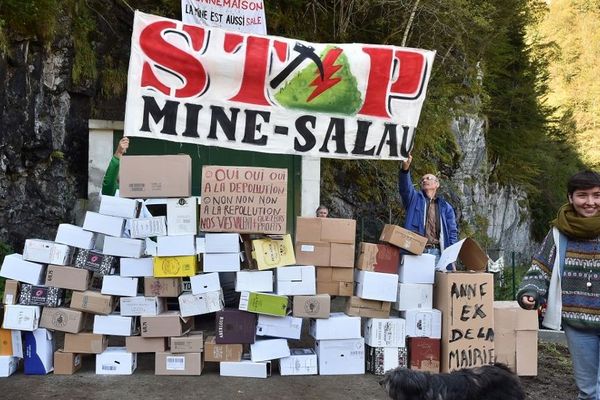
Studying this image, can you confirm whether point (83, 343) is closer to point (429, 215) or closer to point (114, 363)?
point (114, 363)

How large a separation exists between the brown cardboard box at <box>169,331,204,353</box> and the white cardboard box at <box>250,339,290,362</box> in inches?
19.5

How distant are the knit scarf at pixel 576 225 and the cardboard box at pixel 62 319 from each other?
408 centimetres

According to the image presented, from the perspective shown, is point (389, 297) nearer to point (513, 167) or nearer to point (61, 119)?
point (61, 119)

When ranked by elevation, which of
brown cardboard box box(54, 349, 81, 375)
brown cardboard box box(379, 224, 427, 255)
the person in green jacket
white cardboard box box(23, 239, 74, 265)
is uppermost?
the person in green jacket

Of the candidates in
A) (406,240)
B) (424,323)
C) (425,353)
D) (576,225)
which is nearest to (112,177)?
(406,240)

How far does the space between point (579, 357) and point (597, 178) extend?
1101mm

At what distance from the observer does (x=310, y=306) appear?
199 inches

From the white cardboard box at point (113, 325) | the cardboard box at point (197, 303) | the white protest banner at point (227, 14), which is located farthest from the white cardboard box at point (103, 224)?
the white protest banner at point (227, 14)

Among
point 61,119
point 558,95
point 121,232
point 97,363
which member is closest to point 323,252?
point 121,232

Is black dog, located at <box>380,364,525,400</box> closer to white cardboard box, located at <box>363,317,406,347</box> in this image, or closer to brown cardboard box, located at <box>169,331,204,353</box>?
white cardboard box, located at <box>363,317,406,347</box>

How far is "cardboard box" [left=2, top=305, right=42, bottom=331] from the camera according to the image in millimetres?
4805

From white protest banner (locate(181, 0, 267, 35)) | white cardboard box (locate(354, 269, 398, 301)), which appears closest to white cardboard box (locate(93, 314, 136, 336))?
white cardboard box (locate(354, 269, 398, 301))

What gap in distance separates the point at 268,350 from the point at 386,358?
115 centimetres

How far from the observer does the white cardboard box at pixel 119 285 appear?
4938mm
